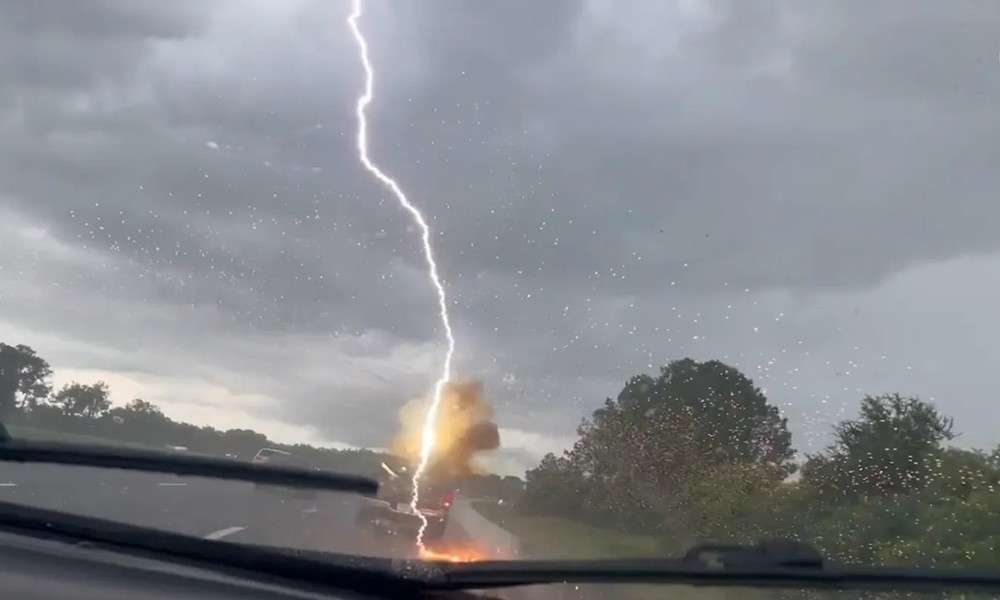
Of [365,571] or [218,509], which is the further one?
[218,509]

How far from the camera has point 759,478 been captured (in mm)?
A: 4434

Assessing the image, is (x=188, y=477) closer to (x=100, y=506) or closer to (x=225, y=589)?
(x=100, y=506)

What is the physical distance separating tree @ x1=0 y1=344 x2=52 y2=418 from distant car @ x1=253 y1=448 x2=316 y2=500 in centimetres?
129

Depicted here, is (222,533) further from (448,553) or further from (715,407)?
(715,407)

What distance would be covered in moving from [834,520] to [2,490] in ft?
10.1

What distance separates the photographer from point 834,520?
4.14 metres

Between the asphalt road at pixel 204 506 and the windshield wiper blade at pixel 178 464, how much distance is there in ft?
0.37

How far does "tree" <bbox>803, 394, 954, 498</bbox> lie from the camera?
4.11 metres

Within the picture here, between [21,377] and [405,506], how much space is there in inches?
85.9

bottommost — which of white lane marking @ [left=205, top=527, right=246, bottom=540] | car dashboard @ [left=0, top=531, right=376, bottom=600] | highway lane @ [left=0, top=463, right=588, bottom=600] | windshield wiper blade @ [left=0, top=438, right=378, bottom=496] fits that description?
car dashboard @ [left=0, top=531, right=376, bottom=600]

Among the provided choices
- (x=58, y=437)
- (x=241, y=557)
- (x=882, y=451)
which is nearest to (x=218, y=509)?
(x=58, y=437)

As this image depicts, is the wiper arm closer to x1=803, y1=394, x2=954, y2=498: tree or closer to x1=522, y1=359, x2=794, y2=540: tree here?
x1=522, y1=359, x2=794, y2=540: tree

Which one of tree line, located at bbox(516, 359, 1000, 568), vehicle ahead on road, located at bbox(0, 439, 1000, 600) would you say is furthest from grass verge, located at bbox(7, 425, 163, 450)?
tree line, located at bbox(516, 359, 1000, 568)

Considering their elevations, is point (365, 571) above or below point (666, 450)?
below
